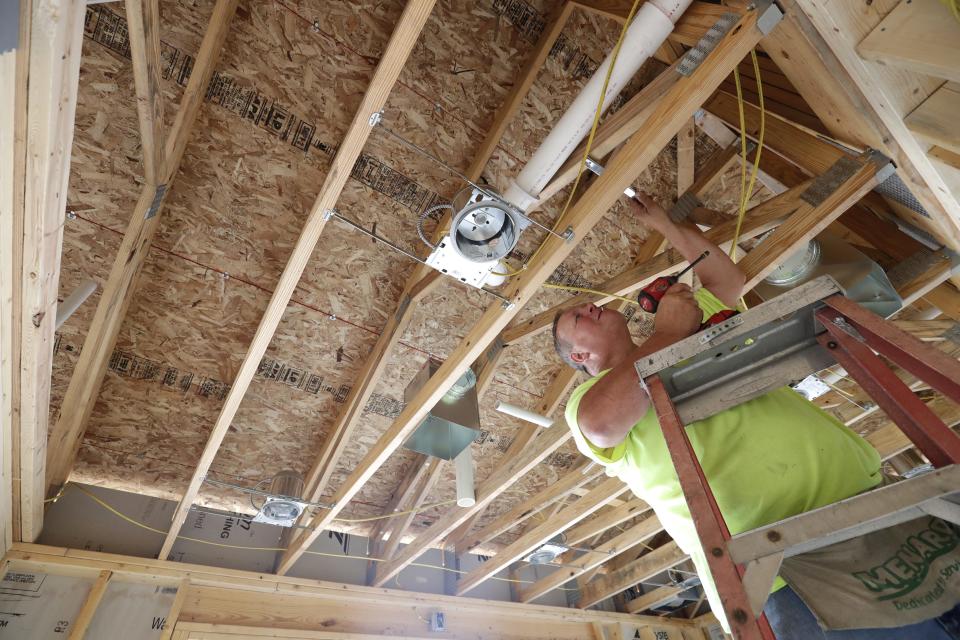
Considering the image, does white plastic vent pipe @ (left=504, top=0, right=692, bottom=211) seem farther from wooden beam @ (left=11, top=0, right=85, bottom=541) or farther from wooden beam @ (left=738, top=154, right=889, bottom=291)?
wooden beam @ (left=11, top=0, right=85, bottom=541)

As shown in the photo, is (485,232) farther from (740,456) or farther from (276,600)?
(276,600)

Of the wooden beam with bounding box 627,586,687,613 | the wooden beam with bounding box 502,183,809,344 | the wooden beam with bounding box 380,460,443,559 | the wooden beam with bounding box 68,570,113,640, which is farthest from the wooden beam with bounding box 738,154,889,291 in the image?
the wooden beam with bounding box 68,570,113,640

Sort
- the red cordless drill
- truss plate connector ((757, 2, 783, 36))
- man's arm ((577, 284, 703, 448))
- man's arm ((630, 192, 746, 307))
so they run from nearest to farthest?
1. man's arm ((577, 284, 703, 448))
2. truss plate connector ((757, 2, 783, 36))
3. the red cordless drill
4. man's arm ((630, 192, 746, 307))

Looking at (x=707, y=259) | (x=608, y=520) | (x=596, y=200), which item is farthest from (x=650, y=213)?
(x=608, y=520)

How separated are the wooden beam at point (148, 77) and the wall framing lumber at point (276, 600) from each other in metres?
1.97

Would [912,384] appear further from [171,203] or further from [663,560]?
[171,203]

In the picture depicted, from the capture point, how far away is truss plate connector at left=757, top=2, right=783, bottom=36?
1.35 meters

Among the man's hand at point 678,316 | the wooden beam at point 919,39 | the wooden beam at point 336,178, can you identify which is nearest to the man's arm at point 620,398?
the man's hand at point 678,316

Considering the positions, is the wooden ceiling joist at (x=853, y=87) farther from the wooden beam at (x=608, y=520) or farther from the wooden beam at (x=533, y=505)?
the wooden beam at (x=608, y=520)

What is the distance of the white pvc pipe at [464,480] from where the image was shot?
2.47m

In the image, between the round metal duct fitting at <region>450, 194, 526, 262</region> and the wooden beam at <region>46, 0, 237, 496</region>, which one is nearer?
the round metal duct fitting at <region>450, 194, 526, 262</region>

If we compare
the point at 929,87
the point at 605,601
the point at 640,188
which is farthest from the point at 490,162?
the point at 605,601

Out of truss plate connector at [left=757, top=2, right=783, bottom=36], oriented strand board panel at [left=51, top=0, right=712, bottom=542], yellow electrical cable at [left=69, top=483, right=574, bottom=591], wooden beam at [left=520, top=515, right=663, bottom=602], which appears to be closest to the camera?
truss plate connector at [left=757, top=2, right=783, bottom=36]

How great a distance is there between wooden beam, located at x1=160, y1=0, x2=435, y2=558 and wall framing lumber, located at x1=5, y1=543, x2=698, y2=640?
2.35 ft
